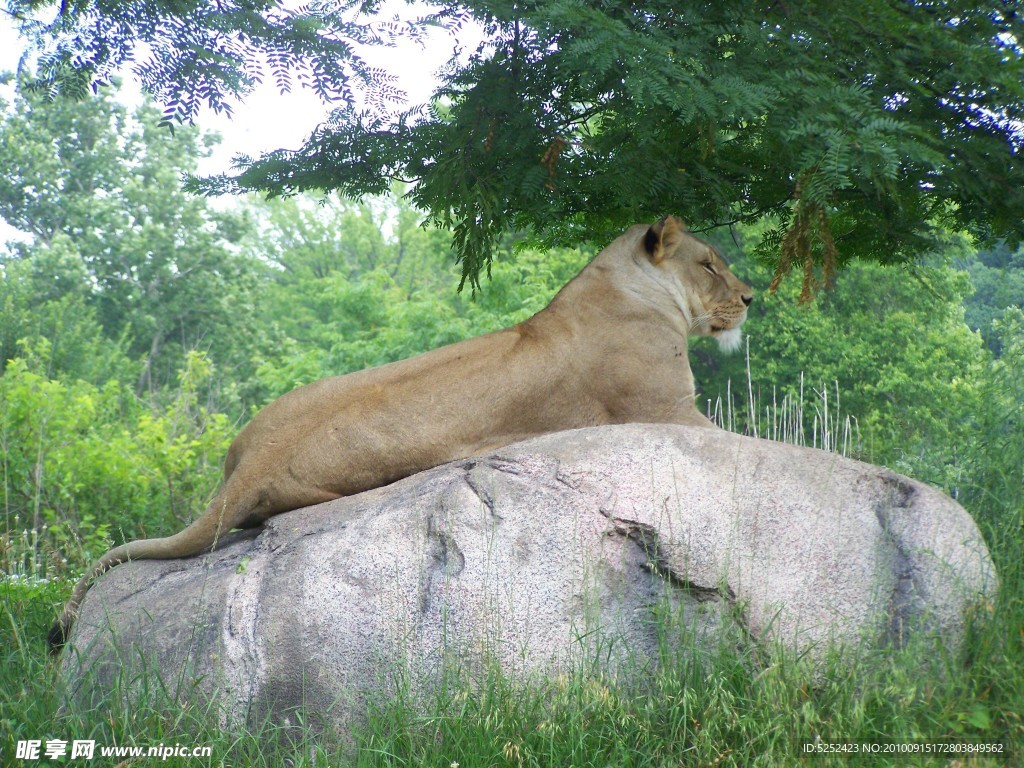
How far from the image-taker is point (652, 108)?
600cm

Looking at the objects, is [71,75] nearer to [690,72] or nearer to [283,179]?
[283,179]

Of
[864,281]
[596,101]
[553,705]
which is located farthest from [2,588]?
[864,281]

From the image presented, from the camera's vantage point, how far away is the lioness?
6180 millimetres

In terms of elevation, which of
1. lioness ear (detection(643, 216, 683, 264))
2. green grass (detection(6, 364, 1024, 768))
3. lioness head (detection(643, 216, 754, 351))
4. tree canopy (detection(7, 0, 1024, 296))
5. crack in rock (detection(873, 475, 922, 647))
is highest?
tree canopy (detection(7, 0, 1024, 296))

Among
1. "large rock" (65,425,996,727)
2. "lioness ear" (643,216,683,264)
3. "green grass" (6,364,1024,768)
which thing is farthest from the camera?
"lioness ear" (643,216,683,264)

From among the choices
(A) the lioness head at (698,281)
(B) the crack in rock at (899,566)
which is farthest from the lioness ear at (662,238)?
(B) the crack in rock at (899,566)

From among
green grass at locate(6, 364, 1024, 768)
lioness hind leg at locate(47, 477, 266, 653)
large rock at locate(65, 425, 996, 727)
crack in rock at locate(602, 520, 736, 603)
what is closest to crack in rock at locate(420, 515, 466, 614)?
large rock at locate(65, 425, 996, 727)

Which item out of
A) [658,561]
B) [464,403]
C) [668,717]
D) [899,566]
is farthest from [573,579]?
[899,566]

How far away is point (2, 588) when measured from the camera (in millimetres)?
8180

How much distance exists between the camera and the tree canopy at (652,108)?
5.49 meters

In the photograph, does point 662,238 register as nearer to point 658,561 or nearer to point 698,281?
point 698,281

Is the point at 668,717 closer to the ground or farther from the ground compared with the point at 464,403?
closer to the ground

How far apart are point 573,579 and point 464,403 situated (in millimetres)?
1487

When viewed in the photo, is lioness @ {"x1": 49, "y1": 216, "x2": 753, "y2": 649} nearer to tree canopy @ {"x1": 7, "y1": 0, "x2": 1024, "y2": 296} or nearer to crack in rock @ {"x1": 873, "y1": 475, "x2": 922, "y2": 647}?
tree canopy @ {"x1": 7, "y1": 0, "x2": 1024, "y2": 296}
